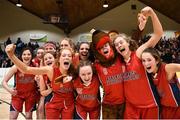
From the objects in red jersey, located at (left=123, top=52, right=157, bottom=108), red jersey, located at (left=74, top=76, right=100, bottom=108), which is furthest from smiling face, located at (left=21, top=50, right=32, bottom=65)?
red jersey, located at (left=123, top=52, right=157, bottom=108)

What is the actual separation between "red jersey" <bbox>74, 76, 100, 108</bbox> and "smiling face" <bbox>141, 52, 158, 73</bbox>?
2.01 ft

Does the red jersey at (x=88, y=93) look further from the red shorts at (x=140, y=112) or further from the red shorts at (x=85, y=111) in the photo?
the red shorts at (x=140, y=112)

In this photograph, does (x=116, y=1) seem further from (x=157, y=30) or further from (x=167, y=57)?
(x=157, y=30)

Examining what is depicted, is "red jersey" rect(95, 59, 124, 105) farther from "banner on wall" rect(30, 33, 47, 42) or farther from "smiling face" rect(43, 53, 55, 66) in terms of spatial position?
"banner on wall" rect(30, 33, 47, 42)

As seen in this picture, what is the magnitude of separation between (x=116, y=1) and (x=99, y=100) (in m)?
14.4

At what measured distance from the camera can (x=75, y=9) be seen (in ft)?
54.5

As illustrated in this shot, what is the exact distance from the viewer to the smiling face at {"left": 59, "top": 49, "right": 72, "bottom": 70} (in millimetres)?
3873

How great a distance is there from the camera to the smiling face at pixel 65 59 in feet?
12.7

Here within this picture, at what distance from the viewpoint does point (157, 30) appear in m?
3.64

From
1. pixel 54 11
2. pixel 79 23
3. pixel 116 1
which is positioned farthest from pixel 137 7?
pixel 54 11

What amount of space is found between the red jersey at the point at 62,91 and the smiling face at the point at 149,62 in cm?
92

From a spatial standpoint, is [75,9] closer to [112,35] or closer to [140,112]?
[112,35]

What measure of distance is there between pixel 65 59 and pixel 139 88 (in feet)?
3.00

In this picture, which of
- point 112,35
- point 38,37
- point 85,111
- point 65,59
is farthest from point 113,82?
point 38,37
